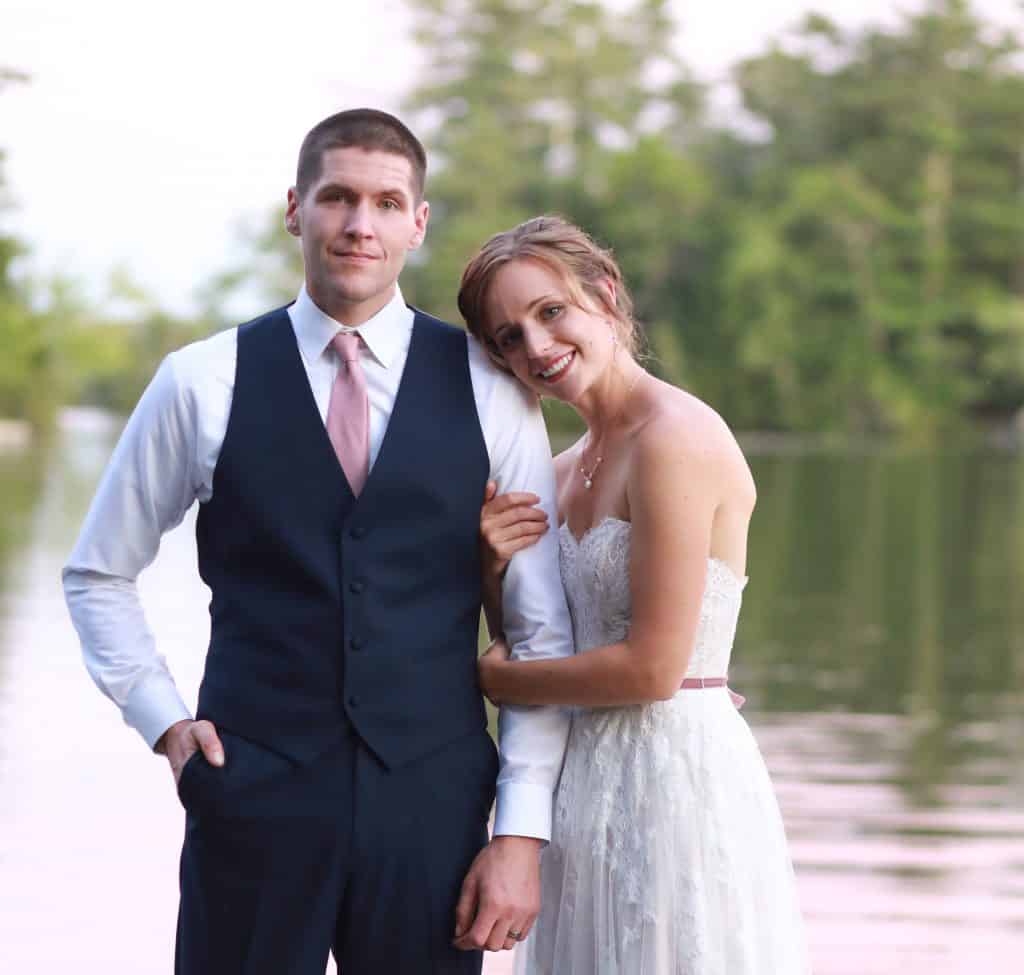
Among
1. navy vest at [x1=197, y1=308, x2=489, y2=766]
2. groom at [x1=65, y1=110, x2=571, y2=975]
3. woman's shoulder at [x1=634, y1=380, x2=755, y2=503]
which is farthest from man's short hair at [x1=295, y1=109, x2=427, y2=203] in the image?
woman's shoulder at [x1=634, y1=380, x2=755, y2=503]

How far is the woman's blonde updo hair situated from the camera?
2.47 m

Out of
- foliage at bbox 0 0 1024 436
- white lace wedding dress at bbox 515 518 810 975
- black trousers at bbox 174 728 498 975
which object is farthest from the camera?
foliage at bbox 0 0 1024 436

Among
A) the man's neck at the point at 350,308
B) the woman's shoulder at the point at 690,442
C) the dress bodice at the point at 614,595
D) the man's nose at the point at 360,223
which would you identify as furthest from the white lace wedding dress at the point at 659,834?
the man's nose at the point at 360,223

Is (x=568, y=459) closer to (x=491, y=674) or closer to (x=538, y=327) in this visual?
(x=538, y=327)

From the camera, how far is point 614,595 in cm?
253

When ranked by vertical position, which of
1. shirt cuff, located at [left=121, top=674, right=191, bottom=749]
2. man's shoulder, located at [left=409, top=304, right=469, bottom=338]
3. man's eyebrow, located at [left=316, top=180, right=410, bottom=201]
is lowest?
shirt cuff, located at [left=121, top=674, right=191, bottom=749]

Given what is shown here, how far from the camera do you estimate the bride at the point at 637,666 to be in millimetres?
2436

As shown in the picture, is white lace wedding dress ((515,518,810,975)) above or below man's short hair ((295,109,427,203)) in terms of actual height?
below

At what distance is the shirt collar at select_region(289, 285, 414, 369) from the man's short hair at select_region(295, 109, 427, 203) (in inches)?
6.0

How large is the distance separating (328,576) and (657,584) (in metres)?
0.47

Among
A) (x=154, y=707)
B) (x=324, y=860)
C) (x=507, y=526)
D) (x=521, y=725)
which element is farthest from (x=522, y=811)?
(x=154, y=707)

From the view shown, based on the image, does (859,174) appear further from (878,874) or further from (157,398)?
(157,398)

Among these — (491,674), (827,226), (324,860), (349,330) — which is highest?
(827,226)

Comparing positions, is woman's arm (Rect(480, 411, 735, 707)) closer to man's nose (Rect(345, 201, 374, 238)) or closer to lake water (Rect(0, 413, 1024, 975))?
man's nose (Rect(345, 201, 374, 238))
